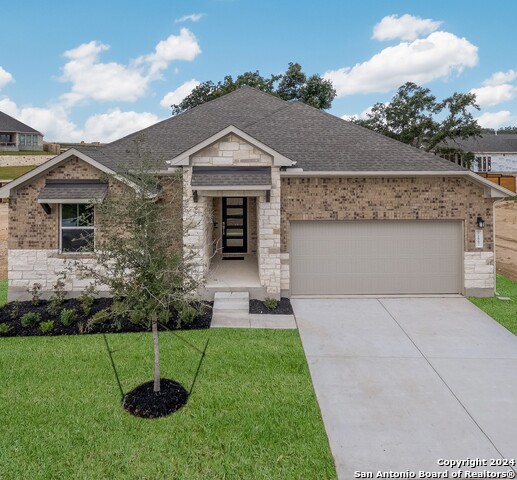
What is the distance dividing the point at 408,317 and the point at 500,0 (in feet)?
41.5

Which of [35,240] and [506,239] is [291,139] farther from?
[506,239]

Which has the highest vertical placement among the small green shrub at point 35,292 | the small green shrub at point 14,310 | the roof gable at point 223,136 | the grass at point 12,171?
the grass at point 12,171

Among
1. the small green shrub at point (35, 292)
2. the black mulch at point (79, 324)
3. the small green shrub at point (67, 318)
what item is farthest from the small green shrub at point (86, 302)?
the small green shrub at point (35, 292)

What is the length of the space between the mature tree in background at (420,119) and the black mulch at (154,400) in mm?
38431

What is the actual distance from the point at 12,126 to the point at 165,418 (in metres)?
76.3

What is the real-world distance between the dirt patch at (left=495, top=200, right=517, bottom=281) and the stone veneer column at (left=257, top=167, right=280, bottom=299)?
9082mm

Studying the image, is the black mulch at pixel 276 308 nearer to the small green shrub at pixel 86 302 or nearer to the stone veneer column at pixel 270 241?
the stone veneer column at pixel 270 241

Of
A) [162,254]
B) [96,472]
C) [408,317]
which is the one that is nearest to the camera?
[96,472]

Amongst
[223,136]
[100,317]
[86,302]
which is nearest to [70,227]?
[86,302]

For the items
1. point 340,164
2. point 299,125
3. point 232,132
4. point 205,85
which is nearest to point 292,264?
point 340,164

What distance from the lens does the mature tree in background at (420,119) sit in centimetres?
3862

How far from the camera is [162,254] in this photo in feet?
18.6

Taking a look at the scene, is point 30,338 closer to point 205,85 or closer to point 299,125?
point 299,125

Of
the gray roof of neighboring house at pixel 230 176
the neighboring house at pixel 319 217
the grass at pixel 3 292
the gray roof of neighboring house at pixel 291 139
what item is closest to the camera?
the gray roof of neighboring house at pixel 230 176
